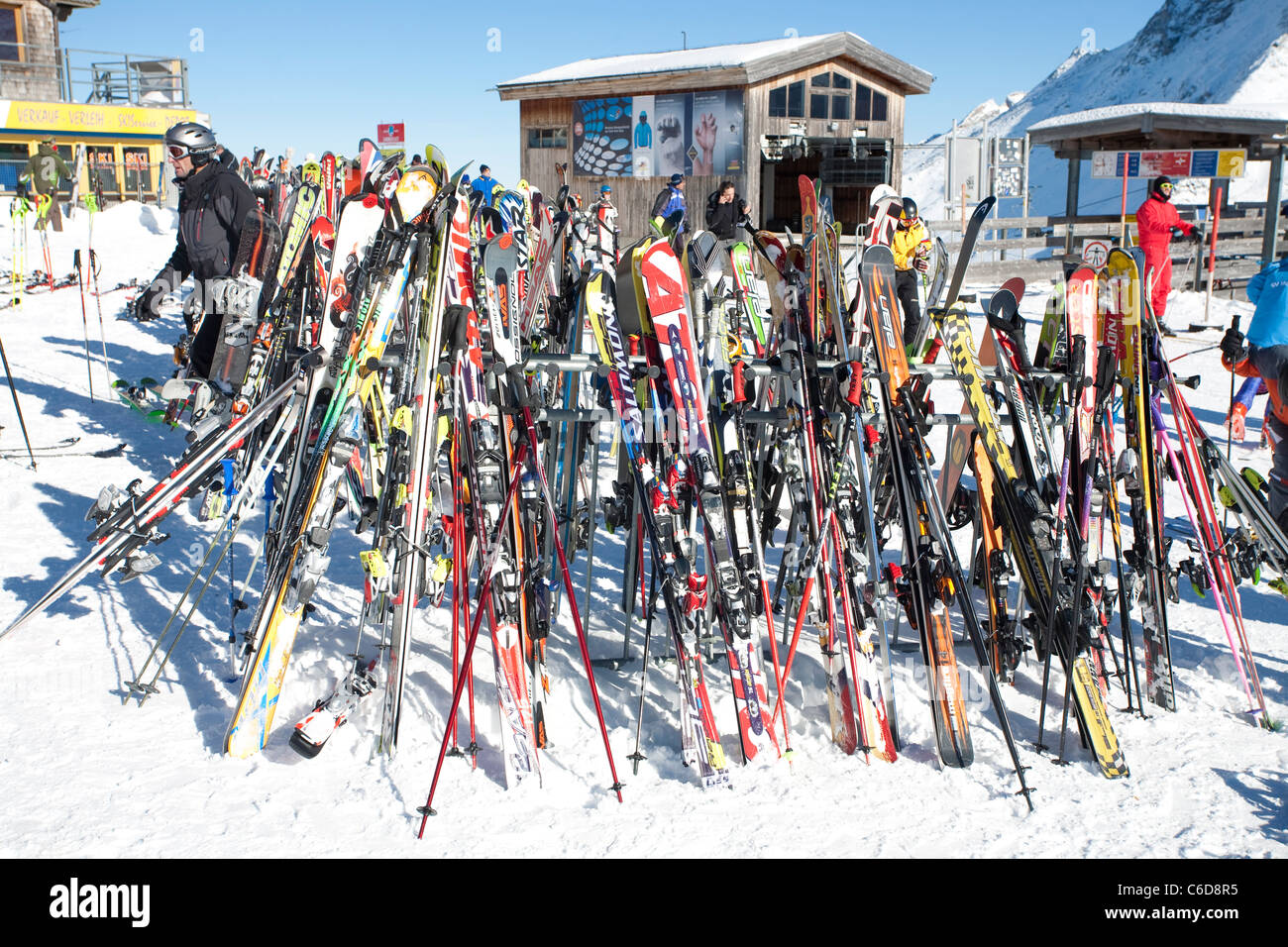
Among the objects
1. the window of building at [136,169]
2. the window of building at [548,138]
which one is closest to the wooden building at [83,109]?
the window of building at [136,169]

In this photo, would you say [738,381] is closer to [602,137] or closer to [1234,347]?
[1234,347]

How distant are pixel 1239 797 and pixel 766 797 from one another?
170 centimetres

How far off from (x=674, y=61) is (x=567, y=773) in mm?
21575

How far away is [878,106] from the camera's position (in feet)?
74.2

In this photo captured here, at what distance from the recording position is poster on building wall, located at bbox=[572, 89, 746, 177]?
69.7 feet

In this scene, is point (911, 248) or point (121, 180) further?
point (121, 180)

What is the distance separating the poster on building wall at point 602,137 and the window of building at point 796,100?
3.64 meters

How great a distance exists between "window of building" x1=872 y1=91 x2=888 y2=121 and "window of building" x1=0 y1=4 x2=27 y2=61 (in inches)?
939

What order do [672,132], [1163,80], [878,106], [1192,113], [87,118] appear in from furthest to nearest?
[1163,80]
[87,118]
[878,106]
[672,132]
[1192,113]

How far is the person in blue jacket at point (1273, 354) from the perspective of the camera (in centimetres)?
516

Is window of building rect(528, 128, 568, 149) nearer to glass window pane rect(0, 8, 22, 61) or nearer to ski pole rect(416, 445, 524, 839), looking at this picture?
glass window pane rect(0, 8, 22, 61)

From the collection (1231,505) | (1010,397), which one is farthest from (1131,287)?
(1231,505)

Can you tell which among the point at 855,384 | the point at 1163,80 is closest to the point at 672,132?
the point at 855,384

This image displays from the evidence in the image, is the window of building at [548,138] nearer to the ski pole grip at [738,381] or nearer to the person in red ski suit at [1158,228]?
the person in red ski suit at [1158,228]
